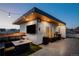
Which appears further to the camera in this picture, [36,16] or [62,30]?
[62,30]

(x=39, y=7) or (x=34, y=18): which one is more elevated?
(x=39, y=7)

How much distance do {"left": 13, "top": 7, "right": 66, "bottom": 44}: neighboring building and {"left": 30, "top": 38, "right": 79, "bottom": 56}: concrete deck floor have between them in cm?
18

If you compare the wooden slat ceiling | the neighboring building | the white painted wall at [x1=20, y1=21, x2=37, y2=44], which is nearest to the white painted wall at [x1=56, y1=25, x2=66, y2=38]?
the neighboring building

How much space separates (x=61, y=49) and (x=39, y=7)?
0.91m

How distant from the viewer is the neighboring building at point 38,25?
2.47m

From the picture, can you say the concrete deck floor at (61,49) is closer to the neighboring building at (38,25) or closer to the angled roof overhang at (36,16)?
the neighboring building at (38,25)

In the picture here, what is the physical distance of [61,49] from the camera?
2.51 m

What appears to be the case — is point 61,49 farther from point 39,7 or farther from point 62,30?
point 39,7

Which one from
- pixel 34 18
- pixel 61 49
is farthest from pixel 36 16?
pixel 61 49

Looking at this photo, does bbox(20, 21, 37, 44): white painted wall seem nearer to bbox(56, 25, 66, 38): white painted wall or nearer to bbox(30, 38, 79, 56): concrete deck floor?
bbox(30, 38, 79, 56): concrete deck floor

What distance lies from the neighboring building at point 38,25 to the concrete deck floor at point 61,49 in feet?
0.60

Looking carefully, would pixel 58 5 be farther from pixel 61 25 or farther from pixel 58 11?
pixel 61 25

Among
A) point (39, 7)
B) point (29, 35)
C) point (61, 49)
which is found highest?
point (39, 7)

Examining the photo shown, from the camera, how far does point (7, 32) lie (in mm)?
2434
